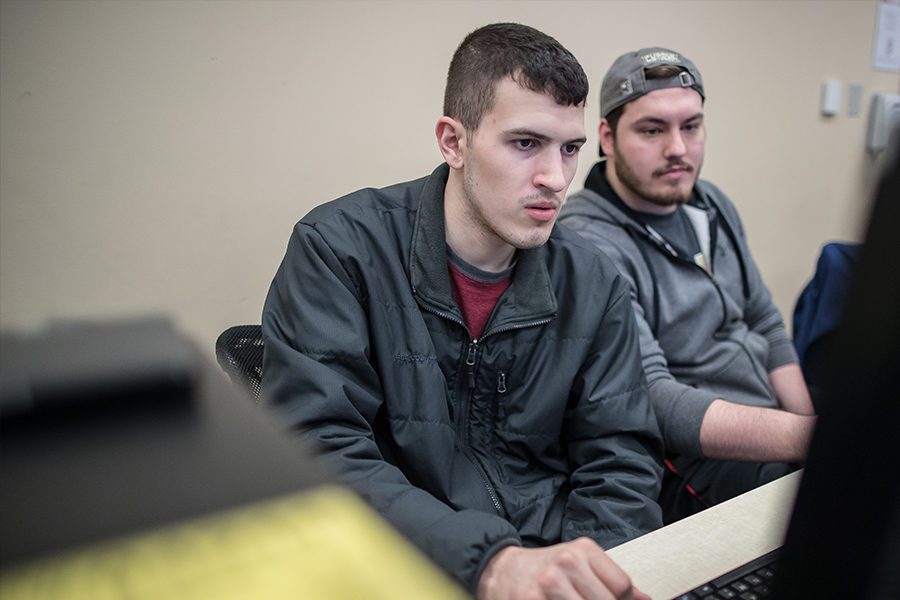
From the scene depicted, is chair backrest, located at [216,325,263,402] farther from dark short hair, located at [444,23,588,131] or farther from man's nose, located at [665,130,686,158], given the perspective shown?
man's nose, located at [665,130,686,158]

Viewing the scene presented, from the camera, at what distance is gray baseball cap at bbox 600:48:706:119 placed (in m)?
1.62

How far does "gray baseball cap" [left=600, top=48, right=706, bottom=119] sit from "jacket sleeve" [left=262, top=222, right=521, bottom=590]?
34.0 inches

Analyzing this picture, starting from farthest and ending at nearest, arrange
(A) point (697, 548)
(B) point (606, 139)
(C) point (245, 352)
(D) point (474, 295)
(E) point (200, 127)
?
(B) point (606, 139) < (E) point (200, 127) < (D) point (474, 295) < (C) point (245, 352) < (A) point (697, 548)

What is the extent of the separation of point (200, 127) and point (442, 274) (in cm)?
72

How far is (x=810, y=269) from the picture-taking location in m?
3.01

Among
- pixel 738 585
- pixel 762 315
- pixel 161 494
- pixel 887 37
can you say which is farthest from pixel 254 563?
pixel 887 37

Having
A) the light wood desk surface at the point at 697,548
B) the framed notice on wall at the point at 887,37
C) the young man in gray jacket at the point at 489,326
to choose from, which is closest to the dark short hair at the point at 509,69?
the young man in gray jacket at the point at 489,326

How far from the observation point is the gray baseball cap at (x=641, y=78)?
1.62m

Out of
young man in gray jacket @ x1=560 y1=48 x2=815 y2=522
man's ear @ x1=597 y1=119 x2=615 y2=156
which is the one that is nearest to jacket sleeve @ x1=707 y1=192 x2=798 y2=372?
young man in gray jacket @ x1=560 y1=48 x2=815 y2=522

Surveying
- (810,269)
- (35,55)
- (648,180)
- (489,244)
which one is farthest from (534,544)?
(810,269)

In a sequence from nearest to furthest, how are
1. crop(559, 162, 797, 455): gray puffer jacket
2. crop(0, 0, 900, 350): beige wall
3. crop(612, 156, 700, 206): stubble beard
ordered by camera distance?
crop(0, 0, 900, 350): beige wall < crop(559, 162, 797, 455): gray puffer jacket < crop(612, 156, 700, 206): stubble beard

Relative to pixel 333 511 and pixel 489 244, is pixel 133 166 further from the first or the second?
pixel 333 511

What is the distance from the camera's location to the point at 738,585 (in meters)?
0.72

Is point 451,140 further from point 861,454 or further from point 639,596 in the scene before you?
point 861,454
